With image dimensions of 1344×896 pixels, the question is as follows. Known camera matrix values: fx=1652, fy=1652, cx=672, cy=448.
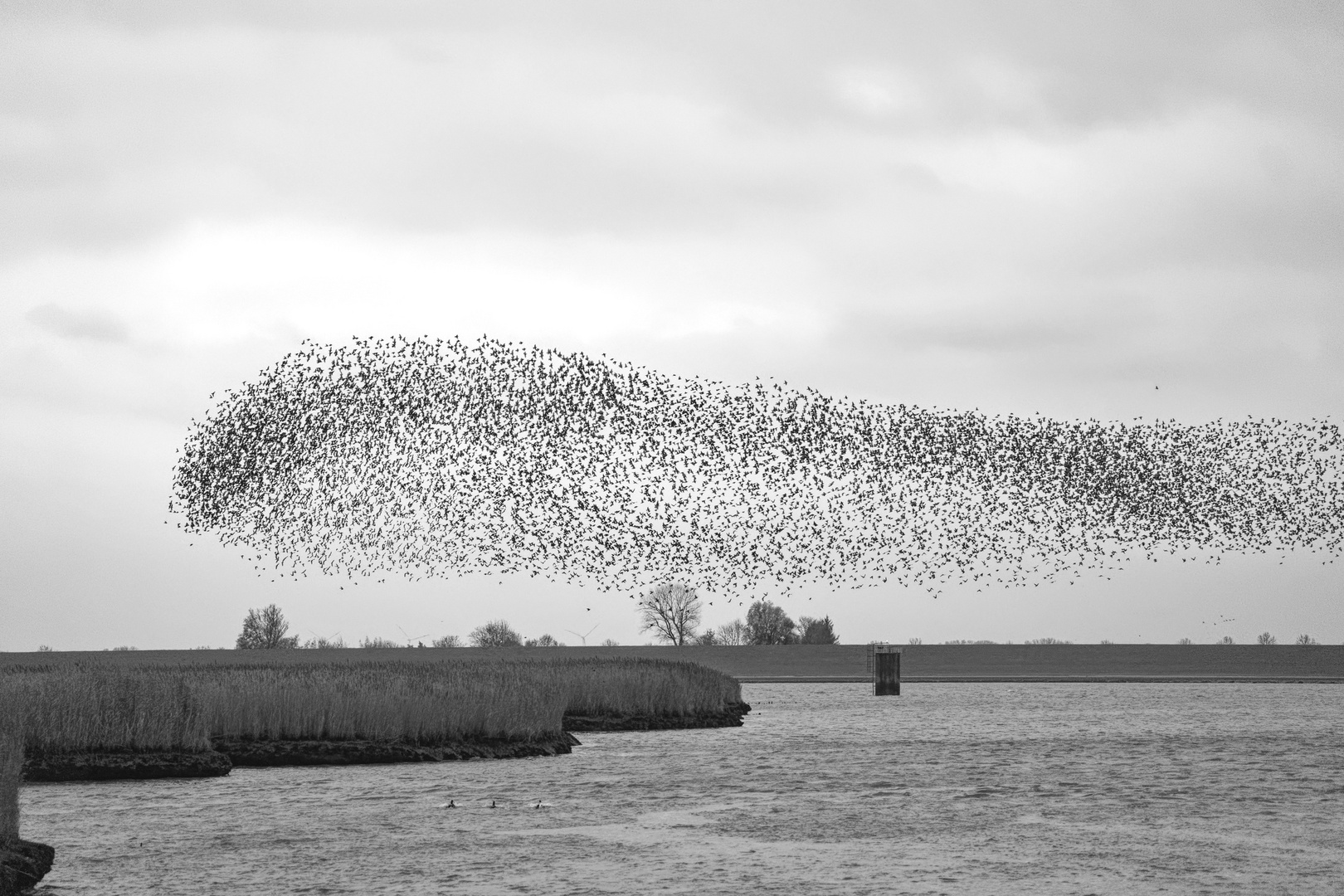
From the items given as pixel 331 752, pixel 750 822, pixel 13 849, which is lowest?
pixel 750 822

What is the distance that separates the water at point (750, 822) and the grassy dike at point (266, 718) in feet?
3.34

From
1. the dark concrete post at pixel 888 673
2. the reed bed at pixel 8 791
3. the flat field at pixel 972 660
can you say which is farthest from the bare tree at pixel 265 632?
the reed bed at pixel 8 791

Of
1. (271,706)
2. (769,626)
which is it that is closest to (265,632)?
(769,626)

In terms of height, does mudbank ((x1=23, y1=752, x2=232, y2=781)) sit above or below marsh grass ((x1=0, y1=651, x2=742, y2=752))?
below

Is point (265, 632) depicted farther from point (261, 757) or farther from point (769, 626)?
point (261, 757)

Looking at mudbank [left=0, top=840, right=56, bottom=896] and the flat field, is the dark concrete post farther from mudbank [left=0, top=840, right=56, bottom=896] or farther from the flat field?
mudbank [left=0, top=840, right=56, bottom=896]

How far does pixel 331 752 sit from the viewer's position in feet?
125

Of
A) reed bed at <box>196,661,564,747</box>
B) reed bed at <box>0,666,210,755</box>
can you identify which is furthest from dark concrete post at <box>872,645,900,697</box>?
reed bed at <box>0,666,210,755</box>

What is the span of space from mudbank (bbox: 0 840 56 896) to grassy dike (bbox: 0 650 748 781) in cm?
1150

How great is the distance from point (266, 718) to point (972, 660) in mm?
81068

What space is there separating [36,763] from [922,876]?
65.3 ft

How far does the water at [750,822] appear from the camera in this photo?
2097cm

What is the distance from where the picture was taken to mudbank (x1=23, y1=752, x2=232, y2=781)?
33.1 m

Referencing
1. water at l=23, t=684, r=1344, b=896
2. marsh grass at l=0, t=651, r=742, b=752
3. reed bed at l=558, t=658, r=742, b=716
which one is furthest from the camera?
reed bed at l=558, t=658, r=742, b=716
